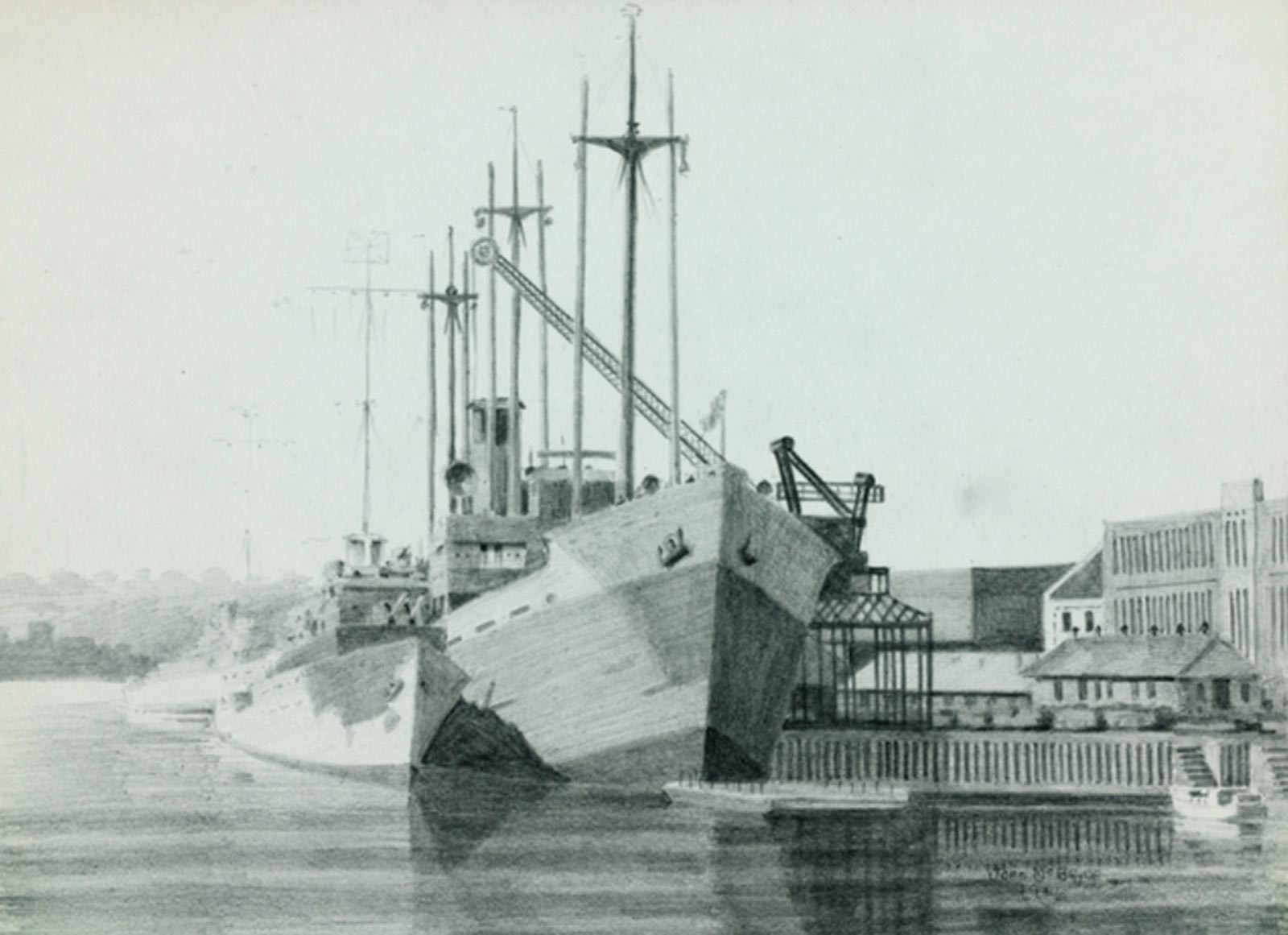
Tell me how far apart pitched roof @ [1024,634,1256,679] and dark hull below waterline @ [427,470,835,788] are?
56.3ft

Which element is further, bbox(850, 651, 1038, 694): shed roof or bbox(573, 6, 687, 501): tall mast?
bbox(850, 651, 1038, 694): shed roof

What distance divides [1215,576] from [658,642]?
107ft

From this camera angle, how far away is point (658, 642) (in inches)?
1818

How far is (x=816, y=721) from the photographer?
6047 cm

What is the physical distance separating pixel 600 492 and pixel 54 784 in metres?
16.9

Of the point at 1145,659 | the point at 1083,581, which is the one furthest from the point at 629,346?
the point at 1083,581

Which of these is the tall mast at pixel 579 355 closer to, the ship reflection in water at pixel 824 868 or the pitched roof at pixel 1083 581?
the ship reflection in water at pixel 824 868

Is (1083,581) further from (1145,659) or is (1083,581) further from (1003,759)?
(1003,759)

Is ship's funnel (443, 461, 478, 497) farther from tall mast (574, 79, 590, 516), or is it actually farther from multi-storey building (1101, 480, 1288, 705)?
multi-storey building (1101, 480, 1288, 705)

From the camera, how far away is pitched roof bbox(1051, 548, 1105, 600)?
288 feet

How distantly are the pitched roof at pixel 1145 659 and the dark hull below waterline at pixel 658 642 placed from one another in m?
17.2

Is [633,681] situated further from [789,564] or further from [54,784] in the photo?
[54,784]

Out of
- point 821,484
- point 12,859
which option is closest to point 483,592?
point 821,484
